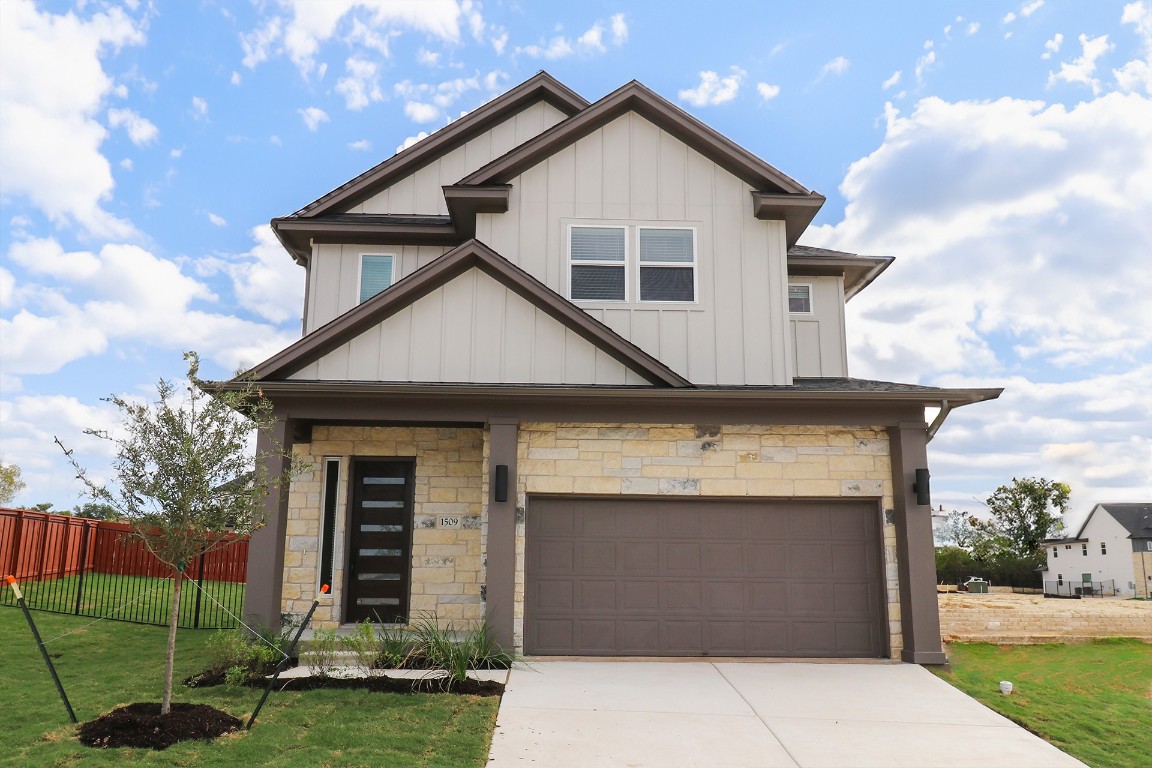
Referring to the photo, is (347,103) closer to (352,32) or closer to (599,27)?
(352,32)

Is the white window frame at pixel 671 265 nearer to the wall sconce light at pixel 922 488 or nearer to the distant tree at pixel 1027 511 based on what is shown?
the wall sconce light at pixel 922 488

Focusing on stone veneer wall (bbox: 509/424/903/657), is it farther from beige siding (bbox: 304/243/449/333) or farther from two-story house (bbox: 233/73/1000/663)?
beige siding (bbox: 304/243/449/333)

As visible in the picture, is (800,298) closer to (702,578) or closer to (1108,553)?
(702,578)

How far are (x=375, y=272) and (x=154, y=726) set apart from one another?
8255 millimetres

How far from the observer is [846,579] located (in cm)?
1026

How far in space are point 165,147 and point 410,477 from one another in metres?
9.71

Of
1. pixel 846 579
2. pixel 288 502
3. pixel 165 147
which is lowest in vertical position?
pixel 846 579

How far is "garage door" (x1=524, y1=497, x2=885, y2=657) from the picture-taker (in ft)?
33.1

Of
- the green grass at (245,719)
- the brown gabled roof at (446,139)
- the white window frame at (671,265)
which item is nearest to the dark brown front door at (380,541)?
the green grass at (245,719)

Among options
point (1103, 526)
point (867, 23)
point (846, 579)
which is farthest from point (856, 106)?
point (1103, 526)

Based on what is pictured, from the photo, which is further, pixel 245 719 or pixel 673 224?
pixel 673 224

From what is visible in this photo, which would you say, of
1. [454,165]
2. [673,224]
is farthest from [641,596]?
[454,165]

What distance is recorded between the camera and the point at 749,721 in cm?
725

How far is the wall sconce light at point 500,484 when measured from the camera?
9.88m
